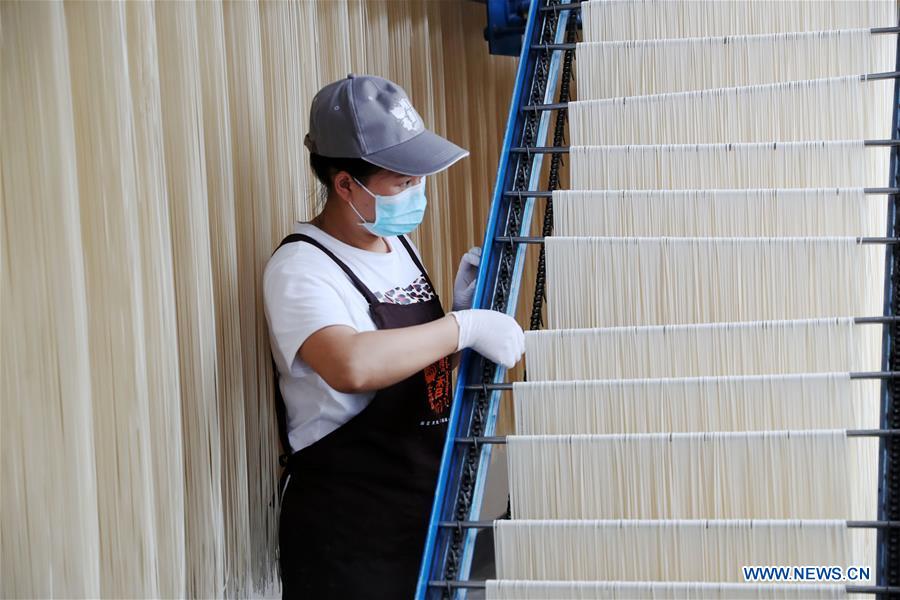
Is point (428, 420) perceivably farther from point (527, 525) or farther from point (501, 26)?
point (501, 26)

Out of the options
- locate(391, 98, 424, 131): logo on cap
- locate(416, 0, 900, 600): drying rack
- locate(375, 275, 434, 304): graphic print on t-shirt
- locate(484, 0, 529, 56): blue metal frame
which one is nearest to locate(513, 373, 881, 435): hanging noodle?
locate(416, 0, 900, 600): drying rack

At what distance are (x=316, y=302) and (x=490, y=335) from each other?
1.02 ft

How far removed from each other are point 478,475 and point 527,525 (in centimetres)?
15

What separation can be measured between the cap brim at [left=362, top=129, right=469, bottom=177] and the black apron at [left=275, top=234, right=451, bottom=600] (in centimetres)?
23

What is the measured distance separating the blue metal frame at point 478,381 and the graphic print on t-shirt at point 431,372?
144 millimetres

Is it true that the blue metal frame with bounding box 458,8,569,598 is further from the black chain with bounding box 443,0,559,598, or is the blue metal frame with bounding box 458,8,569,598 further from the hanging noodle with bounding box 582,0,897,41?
the hanging noodle with bounding box 582,0,897,41

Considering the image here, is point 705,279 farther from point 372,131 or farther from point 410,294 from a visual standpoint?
point 372,131

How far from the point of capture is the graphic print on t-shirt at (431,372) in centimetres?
197

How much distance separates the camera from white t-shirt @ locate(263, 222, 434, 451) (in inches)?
69.5

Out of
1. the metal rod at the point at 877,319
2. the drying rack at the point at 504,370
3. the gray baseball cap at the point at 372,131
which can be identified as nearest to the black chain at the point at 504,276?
the drying rack at the point at 504,370

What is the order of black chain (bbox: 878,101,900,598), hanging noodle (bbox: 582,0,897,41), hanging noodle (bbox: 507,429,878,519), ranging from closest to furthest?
black chain (bbox: 878,101,900,598)
hanging noodle (bbox: 507,429,878,519)
hanging noodle (bbox: 582,0,897,41)

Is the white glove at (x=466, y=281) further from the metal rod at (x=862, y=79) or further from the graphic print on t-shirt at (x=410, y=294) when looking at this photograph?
the metal rod at (x=862, y=79)

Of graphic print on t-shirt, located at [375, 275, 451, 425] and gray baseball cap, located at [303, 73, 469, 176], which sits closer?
gray baseball cap, located at [303, 73, 469, 176]

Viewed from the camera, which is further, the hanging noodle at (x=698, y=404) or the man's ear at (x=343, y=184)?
the man's ear at (x=343, y=184)
